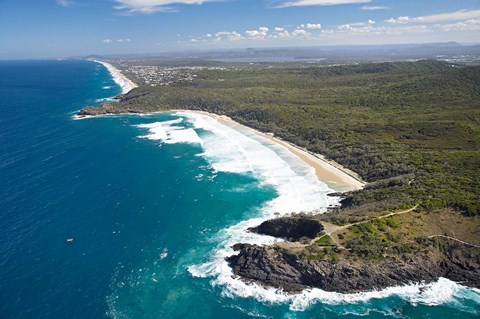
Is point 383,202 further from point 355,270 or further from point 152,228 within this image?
point 152,228

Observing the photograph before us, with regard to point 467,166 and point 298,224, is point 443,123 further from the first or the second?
point 298,224

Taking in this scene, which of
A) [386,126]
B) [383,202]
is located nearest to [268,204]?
[383,202]

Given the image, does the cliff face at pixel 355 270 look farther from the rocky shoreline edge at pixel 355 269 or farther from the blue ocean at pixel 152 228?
the blue ocean at pixel 152 228

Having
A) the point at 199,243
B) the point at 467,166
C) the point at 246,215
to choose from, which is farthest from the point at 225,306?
the point at 467,166

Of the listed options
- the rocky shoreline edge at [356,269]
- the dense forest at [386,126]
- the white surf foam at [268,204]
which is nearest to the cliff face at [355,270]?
the rocky shoreline edge at [356,269]

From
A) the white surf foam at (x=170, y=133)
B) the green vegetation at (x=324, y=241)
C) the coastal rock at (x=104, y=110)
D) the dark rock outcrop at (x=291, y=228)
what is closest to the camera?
the green vegetation at (x=324, y=241)
